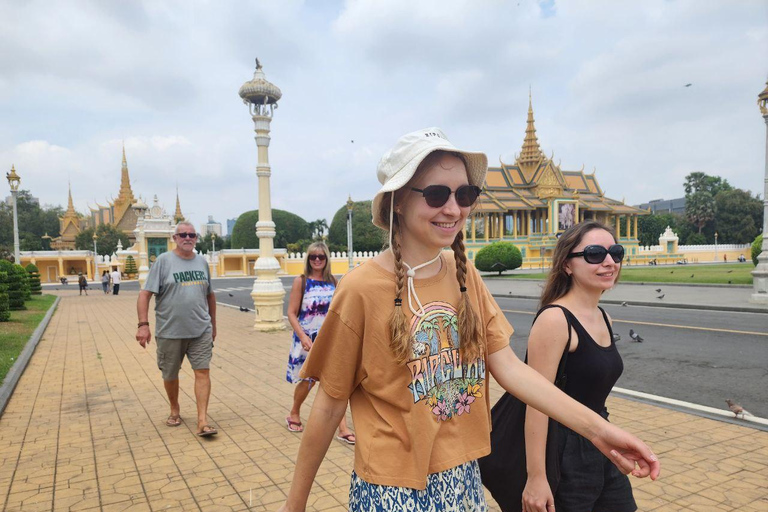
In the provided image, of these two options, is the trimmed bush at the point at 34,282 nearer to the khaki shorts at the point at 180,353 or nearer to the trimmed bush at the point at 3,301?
the trimmed bush at the point at 3,301

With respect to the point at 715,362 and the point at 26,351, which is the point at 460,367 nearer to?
the point at 715,362

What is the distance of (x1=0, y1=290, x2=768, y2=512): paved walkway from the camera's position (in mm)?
3453

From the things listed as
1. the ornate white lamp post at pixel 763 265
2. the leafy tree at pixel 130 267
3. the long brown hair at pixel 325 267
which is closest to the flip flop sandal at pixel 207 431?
the long brown hair at pixel 325 267

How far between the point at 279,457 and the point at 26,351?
7297mm

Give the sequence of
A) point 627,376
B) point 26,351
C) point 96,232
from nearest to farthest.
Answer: point 627,376 → point 26,351 → point 96,232

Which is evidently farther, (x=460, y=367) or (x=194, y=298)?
(x=194, y=298)

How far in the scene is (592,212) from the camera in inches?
2026

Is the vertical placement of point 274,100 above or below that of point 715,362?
above

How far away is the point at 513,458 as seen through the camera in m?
2.02

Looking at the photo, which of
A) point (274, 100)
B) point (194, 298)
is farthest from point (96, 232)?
point (194, 298)

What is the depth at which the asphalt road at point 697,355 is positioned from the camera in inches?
228

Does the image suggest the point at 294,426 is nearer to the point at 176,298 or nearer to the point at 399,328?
the point at 176,298

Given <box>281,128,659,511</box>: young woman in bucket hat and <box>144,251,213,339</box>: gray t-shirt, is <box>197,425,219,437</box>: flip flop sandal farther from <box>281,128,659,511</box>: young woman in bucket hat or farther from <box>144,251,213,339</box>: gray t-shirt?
<box>281,128,659,511</box>: young woman in bucket hat

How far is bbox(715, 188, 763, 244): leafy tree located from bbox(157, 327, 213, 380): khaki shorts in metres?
71.3
